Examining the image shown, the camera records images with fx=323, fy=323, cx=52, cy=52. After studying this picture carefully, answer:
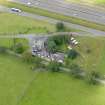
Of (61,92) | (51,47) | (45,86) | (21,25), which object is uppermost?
(21,25)

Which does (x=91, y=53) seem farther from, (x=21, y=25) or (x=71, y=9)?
(x=21, y=25)

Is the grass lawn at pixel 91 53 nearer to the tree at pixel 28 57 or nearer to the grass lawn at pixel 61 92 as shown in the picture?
the grass lawn at pixel 61 92

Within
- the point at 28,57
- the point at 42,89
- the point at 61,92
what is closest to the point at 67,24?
the point at 28,57

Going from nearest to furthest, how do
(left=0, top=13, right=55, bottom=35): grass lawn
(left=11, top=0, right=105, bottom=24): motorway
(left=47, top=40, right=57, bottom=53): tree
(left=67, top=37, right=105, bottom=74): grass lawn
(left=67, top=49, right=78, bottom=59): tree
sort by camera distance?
1. (left=67, top=37, right=105, bottom=74): grass lawn
2. (left=67, top=49, right=78, bottom=59): tree
3. (left=47, top=40, right=57, bottom=53): tree
4. (left=0, top=13, right=55, bottom=35): grass lawn
5. (left=11, top=0, right=105, bottom=24): motorway

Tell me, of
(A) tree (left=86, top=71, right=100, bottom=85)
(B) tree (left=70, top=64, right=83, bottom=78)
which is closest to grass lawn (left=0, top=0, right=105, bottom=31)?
(B) tree (left=70, top=64, right=83, bottom=78)

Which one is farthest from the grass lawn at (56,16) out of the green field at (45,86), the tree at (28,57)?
the tree at (28,57)

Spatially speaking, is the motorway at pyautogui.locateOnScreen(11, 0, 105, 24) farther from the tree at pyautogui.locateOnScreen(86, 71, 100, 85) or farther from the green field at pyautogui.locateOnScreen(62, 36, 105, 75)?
the tree at pyautogui.locateOnScreen(86, 71, 100, 85)
